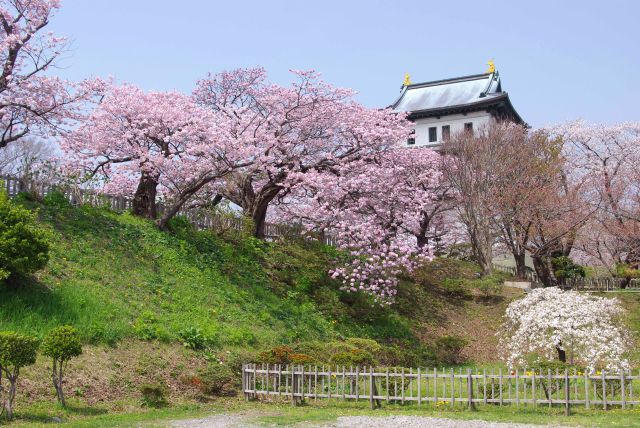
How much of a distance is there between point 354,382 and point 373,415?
98.0 inches

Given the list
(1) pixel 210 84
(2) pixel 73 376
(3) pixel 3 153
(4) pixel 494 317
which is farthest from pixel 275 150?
(3) pixel 3 153

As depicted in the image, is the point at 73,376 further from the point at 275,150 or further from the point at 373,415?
the point at 275,150

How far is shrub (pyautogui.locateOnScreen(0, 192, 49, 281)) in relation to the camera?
17.4m

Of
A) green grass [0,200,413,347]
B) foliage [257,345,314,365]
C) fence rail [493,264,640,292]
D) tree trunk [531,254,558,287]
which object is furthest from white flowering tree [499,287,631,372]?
tree trunk [531,254,558,287]

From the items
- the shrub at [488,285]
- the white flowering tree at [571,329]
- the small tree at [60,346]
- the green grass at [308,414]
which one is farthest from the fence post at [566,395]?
the shrub at [488,285]

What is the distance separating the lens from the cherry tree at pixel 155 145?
2712cm

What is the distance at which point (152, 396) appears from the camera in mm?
16031

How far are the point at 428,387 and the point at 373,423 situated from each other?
2.87m

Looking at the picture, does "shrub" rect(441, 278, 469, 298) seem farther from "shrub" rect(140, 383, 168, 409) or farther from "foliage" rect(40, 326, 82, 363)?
"foliage" rect(40, 326, 82, 363)

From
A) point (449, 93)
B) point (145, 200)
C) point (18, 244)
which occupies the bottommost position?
point (18, 244)

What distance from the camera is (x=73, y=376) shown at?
16.1 m

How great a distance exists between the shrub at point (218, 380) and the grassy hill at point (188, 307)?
26 cm

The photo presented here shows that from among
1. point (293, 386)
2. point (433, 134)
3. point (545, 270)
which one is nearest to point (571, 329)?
point (293, 386)

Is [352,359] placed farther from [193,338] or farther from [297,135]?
[297,135]
